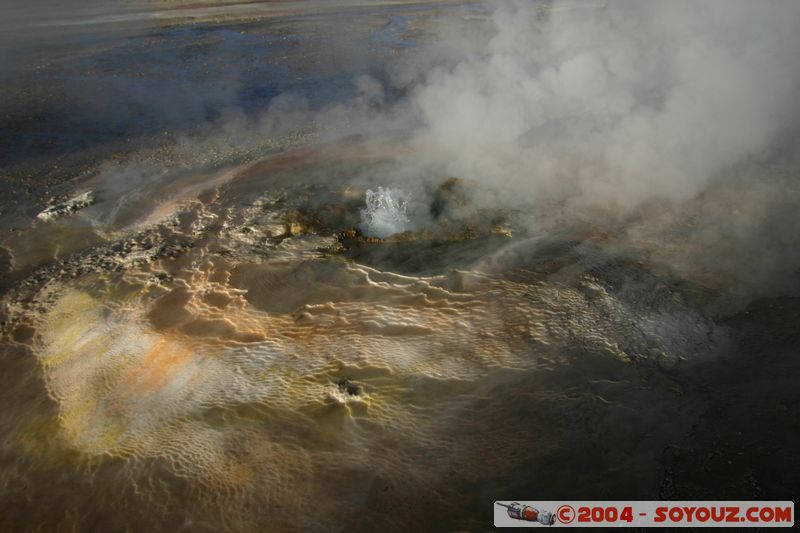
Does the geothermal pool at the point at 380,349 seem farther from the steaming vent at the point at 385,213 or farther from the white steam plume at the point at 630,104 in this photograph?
the white steam plume at the point at 630,104

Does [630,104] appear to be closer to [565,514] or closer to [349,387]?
[349,387]

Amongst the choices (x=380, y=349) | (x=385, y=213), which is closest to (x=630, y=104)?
(x=385, y=213)

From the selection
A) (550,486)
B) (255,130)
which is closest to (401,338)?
(550,486)

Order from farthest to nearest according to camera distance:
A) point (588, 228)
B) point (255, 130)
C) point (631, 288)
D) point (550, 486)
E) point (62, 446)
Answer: point (255, 130) < point (588, 228) < point (631, 288) < point (62, 446) < point (550, 486)

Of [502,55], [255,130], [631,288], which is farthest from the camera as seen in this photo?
[255,130]

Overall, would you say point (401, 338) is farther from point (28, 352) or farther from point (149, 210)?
point (149, 210)

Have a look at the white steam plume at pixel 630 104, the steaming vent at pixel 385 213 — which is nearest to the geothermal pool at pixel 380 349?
the steaming vent at pixel 385 213
